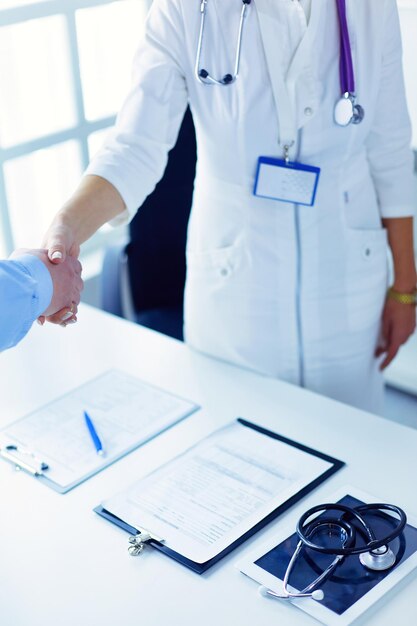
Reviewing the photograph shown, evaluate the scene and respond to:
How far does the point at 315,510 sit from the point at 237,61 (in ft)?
2.61

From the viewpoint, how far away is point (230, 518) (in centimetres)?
124

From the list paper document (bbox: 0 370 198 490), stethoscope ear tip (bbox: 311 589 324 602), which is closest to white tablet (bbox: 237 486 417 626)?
stethoscope ear tip (bbox: 311 589 324 602)

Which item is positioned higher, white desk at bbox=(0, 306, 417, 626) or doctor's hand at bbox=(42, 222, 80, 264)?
doctor's hand at bbox=(42, 222, 80, 264)

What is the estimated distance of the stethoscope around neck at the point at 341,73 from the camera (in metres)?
1.47

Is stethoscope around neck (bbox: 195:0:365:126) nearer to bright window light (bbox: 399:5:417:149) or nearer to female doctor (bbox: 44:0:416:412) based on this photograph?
female doctor (bbox: 44:0:416:412)

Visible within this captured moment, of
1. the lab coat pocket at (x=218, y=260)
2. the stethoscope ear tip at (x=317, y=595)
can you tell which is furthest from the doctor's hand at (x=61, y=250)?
the stethoscope ear tip at (x=317, y=595)

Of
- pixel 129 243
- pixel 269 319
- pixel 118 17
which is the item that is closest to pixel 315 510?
pixel 269 319

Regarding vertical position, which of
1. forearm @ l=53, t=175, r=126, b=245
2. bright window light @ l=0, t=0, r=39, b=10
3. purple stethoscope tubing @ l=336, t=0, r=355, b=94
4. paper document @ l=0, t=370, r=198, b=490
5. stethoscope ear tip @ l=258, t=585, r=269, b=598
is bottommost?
stethoscope ear tip @ l=258, t=585, r=269, b=598

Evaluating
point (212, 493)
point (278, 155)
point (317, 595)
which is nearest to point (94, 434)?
point (212, 493)

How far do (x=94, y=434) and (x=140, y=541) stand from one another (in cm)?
29

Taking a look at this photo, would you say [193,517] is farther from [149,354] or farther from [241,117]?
[241,117]

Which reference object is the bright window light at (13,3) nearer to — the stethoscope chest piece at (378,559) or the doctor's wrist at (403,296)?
the doctor's wrist at (403,296)

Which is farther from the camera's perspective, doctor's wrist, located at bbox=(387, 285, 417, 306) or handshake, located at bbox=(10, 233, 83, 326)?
doctor's wrist, located at bbox=(387, 285, 417, 306)

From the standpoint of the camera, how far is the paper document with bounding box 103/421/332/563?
122 cm
